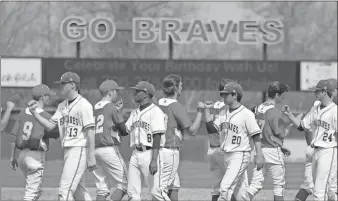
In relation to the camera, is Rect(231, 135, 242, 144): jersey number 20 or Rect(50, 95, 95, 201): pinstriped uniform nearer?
Rect(50, 95, 95, 201): pinstriped uniform

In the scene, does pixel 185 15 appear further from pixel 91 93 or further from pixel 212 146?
pixel 212 146

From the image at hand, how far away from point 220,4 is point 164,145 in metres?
40.0

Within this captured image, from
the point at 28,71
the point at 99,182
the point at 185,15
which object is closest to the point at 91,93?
the point at 28,71

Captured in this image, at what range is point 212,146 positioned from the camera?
13836 millimetres

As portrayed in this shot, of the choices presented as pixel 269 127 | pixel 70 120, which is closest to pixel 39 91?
pixel 70 120

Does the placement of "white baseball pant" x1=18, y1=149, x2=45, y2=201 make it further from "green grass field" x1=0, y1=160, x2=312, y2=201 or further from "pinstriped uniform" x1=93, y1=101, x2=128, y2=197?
"pinstriped uniform" x1=93, y1=101, x2=128, y2=197

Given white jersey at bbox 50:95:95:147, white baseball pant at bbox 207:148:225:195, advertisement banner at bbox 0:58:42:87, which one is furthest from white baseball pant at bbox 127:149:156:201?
advertisement banner at bbox 0:58:42:87

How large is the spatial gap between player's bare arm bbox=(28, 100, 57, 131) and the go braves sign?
19009 mm

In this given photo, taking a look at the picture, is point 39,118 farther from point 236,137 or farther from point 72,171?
point 236,137

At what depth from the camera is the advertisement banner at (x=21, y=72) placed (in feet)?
99.6

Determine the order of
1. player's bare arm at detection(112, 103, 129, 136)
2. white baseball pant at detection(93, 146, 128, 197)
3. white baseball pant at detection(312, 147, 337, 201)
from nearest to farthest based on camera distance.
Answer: white baseball pant at detection(312, 147, 337, 201) < white baseball pant at detection(93, 146, 128, 197) < player's bare arm at detection(112, 103, 129, 136)

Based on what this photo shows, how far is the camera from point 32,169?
12.6m

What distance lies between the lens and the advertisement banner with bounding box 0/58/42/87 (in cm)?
3036

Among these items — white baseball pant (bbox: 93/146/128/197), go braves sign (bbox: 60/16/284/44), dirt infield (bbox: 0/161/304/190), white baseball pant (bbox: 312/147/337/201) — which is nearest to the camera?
white baseball pant (bbox: 312/147/337/201)
